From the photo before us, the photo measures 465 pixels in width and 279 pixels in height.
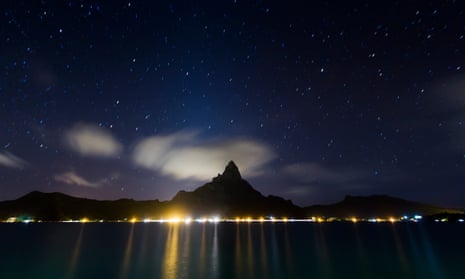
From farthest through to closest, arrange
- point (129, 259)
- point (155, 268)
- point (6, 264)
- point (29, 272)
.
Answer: point (129, 259), point (6, 264), point (155, 268), point (29, 272)

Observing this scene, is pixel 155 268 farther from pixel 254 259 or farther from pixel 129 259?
pixel 254 259

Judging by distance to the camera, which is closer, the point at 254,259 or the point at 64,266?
the point at 64,266

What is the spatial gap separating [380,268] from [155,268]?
1095 inches

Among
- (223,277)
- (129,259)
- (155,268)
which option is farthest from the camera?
(129,259)

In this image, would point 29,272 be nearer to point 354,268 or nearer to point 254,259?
point 254,259

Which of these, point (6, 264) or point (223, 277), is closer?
point (223, 277)

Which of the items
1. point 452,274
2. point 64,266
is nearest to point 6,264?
point 64,266

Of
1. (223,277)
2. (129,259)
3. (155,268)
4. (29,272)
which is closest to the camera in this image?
(223,277)

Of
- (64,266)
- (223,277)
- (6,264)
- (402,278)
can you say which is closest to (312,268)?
(402,278)

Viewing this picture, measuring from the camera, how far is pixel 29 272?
33.7 metres

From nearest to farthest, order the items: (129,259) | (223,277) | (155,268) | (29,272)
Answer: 1. (223,277)
2. (29,272)
3. (155,268)
4. (129,259)

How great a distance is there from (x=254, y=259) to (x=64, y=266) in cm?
2509

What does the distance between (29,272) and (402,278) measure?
1627 inches

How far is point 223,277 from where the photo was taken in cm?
3036
